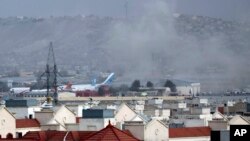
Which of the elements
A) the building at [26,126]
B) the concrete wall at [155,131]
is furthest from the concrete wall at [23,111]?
the concrete wall at [155,131]

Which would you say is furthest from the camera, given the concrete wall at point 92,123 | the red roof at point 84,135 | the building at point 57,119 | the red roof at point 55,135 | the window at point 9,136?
the building at point 57,119

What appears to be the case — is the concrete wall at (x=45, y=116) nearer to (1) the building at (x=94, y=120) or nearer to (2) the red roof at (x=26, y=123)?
(2) the red roof at (x=26, y=123)

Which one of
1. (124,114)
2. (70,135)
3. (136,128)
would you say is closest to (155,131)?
Result: (136,128)

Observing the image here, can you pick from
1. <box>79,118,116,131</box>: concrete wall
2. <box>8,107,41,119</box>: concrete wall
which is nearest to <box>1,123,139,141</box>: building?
<box>79,118,116,131</box>: concrete wall

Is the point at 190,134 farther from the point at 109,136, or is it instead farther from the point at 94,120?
the point at 109,136

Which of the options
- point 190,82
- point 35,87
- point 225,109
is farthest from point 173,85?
point 225,109

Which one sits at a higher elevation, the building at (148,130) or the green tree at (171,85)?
the green tree at (171,85)

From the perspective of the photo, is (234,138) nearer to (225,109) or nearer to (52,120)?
(52,120)
